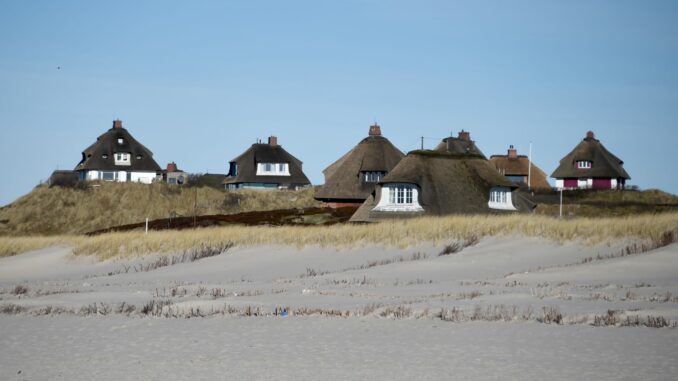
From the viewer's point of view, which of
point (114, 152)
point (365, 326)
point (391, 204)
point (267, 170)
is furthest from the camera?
point (267, 170)

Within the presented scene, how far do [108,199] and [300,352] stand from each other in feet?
225

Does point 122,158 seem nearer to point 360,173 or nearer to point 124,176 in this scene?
point 124,176

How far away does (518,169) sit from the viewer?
109 metres

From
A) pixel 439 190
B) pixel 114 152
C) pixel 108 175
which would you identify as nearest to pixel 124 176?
pixel 108 175

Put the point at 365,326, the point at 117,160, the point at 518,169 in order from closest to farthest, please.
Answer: the point at 365,326 < the point at 117,160 < the point at 518,169

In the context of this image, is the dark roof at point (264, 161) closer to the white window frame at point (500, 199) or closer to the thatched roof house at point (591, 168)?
the thatched roof house at point (591, 168)

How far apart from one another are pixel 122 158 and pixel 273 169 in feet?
Answer: 54.4

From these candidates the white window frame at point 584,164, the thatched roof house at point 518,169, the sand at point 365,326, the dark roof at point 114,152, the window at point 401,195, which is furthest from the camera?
the thatched roof house at point 518,169

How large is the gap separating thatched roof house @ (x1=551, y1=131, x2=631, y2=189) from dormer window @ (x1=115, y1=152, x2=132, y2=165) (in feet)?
158

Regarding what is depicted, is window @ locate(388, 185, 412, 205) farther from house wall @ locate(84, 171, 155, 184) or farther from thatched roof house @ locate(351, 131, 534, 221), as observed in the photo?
house wall @ locate(84, 171, 155, 184)

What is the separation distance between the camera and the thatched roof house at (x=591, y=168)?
102375 millimetres

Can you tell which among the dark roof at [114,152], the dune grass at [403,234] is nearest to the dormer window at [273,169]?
the dark roof at [114,152]

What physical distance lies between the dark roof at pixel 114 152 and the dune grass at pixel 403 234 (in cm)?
5887

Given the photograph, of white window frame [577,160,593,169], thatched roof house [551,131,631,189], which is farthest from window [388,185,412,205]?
white window frame [577,160,593,169]
